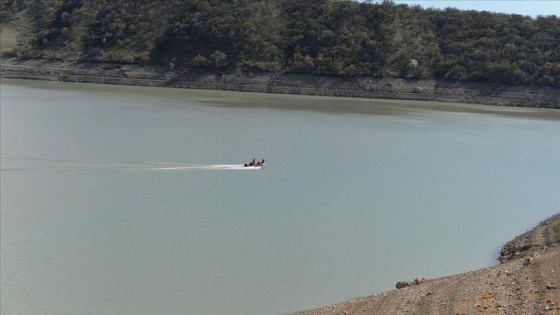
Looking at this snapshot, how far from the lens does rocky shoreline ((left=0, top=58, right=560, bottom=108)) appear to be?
195ft

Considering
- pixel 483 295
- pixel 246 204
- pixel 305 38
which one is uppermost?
pixel 305 38

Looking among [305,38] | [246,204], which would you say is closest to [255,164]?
[246,204]

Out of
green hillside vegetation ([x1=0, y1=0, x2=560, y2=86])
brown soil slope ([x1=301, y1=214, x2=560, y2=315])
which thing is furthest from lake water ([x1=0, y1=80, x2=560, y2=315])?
green hillside vegetation ([x1=0, y1=0, x2=560, y2=86])

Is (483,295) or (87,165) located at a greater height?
(483,295)

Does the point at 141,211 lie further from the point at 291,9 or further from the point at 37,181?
the point at 291,9

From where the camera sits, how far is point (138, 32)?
7038cm

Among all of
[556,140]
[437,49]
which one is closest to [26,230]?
[556,140]

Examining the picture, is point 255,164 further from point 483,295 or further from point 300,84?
point 300,84

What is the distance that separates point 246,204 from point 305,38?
50.0 metres

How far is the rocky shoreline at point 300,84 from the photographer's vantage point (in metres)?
59.4

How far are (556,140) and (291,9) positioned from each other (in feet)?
135

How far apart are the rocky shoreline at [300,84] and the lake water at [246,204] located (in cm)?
2026

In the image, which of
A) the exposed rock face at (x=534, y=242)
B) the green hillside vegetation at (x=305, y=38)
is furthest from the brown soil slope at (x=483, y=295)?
the green hillside vegetation at (x=305, y=38)

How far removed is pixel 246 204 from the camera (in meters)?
19.3
